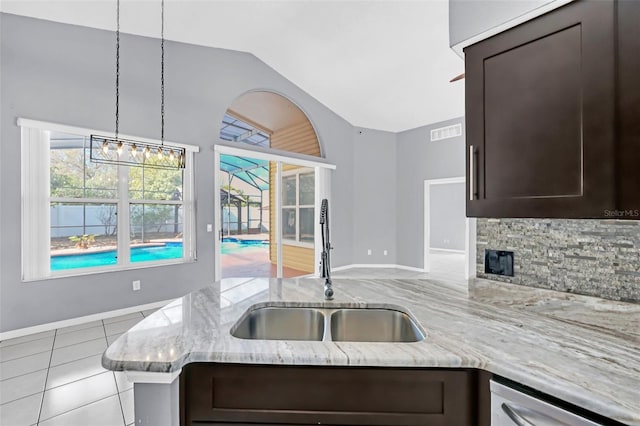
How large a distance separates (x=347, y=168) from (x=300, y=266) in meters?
2.34

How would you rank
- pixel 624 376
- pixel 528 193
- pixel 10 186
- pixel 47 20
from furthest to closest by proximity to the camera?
1. pixel 47 20
2. pixel 10 186
3. pixel 528 193
4. pixel 624 376

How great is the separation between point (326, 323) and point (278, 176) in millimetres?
4335

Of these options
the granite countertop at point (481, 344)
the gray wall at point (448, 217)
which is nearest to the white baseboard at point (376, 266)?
the gray wall at point (448, 217)

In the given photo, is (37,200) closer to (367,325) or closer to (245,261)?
(367,325)

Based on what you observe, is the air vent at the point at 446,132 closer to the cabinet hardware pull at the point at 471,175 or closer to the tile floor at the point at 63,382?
the tile floor at the point at 63,382

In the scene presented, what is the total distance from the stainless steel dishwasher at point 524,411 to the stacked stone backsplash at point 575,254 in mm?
813

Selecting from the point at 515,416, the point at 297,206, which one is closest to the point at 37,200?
the point at 297,206

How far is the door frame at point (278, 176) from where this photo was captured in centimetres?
443

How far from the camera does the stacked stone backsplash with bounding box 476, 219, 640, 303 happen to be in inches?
45.3

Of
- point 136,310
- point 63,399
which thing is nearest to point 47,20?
point 136,310

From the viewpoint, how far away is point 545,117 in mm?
1052

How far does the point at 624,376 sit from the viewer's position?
0.70 m

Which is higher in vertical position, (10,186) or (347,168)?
(347,168)

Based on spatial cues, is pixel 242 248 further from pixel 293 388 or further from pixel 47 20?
pixel 293 388
